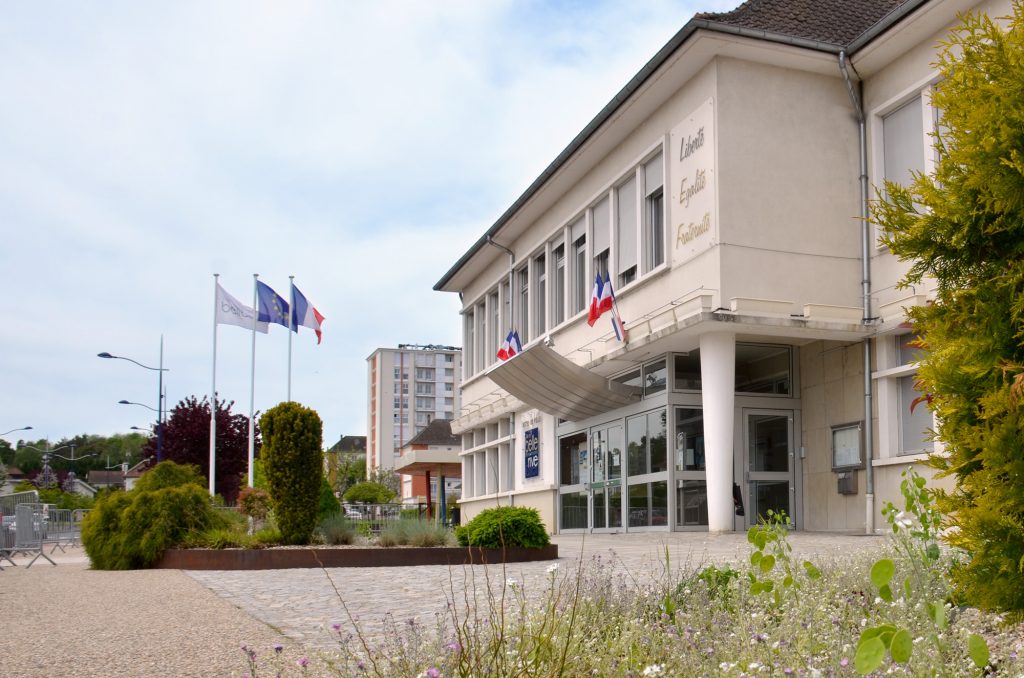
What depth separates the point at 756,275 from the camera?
1897 centimetres

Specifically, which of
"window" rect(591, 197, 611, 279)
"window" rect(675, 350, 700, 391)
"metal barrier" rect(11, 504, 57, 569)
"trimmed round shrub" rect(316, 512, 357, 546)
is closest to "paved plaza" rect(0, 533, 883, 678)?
"trimmed round shrub" rect(316, 512, 357, 546)

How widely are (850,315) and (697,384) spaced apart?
3914 millimetres

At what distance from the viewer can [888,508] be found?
6.48 m

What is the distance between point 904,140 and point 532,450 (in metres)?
14.7

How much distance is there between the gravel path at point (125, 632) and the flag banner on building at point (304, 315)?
26.0 meters

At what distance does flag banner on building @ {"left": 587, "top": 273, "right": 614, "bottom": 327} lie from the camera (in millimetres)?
22578

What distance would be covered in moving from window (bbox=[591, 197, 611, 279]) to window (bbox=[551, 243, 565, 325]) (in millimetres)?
2803

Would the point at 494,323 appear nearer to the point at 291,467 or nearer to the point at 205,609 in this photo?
the point at 291,467

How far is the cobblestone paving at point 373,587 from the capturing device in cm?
729

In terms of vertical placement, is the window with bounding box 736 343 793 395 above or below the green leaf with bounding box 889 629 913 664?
above

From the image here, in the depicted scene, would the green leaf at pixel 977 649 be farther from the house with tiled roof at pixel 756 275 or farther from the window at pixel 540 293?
the window at pixel 540 293

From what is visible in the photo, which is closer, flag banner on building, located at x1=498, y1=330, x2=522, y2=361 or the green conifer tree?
the green conifer tree

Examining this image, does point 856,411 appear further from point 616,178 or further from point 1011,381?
point 1011,381

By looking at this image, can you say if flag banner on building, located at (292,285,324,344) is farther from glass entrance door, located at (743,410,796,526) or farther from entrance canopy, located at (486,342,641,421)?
glass entrance door, located at (743,410,796,526)
